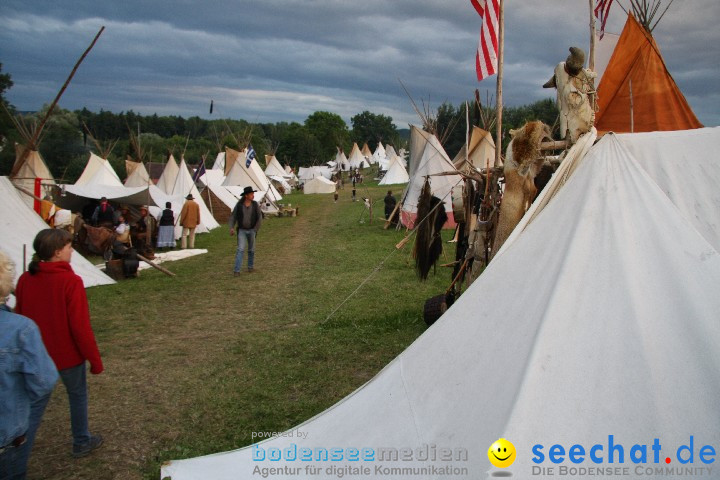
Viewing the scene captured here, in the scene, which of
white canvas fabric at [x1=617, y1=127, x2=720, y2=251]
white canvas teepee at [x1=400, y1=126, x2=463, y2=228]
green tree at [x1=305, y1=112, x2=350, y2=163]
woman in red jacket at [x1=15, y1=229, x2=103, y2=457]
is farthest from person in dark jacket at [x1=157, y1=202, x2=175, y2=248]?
green tree at [x1=305, y1=112, x2=350, y2=163]

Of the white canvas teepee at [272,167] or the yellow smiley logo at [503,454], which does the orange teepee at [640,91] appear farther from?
the white canvas teepee at [272,167]

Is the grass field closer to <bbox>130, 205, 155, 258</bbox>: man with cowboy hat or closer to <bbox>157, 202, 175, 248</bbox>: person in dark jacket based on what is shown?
<bbox>130, 205, 155, 258</bbox>: man with cowboy hat

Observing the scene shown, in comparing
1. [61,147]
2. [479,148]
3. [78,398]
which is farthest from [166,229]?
[61,147]

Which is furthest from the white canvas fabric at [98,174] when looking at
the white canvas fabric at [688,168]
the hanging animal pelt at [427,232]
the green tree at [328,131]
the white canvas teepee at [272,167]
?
the green tree at [328,131]

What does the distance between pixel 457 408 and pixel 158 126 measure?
87.2 meters

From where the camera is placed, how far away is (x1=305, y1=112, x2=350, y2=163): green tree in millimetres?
75250

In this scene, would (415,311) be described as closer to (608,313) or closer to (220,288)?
(220,288)

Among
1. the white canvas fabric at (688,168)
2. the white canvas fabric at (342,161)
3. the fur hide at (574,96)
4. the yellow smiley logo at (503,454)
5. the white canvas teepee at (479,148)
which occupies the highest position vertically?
the white canvas fabric at (342,161)

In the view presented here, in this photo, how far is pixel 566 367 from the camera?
7.91ft

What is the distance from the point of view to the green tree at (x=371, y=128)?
90.2 m

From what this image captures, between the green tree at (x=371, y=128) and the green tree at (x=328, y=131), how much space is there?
4.03 metres

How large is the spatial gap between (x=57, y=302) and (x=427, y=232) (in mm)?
4430

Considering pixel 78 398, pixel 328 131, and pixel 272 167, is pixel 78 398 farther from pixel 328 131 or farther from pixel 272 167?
pixel 328 131

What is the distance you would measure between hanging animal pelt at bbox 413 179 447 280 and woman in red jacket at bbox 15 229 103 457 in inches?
164
